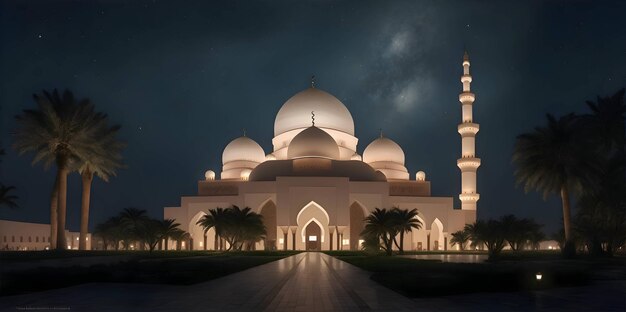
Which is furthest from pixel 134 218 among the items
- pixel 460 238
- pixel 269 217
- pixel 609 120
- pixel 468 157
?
pixel 468 157

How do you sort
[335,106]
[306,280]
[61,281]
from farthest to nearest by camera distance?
[335,106]
[306,280]
[61,281]

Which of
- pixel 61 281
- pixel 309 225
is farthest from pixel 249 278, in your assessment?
pixel 309 225

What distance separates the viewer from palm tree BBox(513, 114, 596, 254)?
1068 inches

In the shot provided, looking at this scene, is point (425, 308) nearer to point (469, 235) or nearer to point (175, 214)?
point (469, 235)

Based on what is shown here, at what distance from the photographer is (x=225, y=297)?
1069 cm

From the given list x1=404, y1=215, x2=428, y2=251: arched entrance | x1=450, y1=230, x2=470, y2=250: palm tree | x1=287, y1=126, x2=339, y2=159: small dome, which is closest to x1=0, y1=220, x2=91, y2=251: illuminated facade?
x1=287, y1=126, x2=339, y2=159: small dome

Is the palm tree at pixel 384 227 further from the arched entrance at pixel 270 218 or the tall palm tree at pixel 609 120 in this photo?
the arched entrance at pixel 270 218

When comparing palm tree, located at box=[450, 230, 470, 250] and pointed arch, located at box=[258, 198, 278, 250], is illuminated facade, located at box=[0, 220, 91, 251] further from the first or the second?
palm tree, located at box=[450, 230, 470, 250]

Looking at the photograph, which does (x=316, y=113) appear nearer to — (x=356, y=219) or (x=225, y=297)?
(x=356, y=219)

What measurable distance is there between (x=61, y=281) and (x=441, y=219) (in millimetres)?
41838

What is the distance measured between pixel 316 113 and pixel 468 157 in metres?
14.8

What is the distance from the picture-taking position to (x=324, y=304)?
9.81 m

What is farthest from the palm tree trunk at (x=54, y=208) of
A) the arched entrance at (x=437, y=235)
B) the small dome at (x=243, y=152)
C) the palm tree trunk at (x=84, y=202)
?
the arched entrance at (x=437, y=235)

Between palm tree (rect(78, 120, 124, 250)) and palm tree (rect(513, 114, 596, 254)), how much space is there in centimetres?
2119
